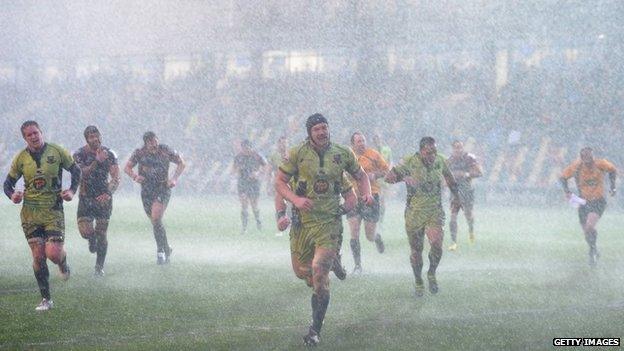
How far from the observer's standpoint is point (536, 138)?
33.0m

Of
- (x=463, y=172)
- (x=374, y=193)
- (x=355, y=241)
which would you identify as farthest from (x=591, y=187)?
(x=355, y=241)

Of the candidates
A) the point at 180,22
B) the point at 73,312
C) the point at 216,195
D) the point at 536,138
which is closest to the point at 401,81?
the point at 536,138

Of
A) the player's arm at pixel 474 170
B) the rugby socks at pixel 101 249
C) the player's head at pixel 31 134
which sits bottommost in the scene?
the rugby socks at pixel 101 249

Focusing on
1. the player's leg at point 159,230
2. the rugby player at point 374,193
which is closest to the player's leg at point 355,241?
the rugby player at point 374,193

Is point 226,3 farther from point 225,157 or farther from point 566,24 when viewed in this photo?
point 566,24

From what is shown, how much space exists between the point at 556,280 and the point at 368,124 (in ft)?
74.3

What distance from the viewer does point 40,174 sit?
11430mm

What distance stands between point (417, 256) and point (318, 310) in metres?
3.49

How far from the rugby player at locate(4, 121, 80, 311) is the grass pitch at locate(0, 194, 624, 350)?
78cm

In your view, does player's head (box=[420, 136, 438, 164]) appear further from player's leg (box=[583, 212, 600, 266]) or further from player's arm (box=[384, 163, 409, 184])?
player's leg (box=[583, 212, 600, 266])

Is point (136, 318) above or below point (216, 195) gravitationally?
above

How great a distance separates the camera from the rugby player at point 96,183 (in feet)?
46.2

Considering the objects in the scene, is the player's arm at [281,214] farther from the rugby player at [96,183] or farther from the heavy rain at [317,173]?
the rugby player at [96,183]

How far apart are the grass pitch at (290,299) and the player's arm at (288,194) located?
1374mm
